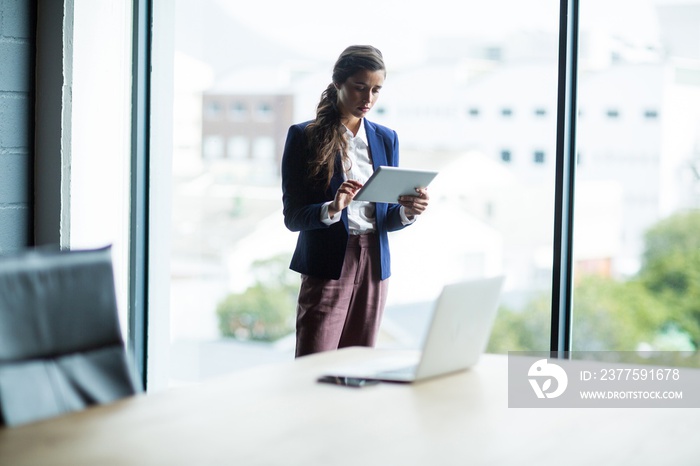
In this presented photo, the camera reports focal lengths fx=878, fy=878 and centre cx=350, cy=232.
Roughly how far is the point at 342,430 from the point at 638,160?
2.17 metres

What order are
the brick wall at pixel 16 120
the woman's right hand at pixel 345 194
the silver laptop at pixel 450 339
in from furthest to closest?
the brick wall at pixel 16 120
the woman's right hand at pixel 345 194
the silver laptop at pixel 450 339

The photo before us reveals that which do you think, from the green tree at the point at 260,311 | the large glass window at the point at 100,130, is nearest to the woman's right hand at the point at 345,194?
the large glass window at the point at 100,130

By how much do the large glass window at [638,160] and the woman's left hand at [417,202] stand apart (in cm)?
70

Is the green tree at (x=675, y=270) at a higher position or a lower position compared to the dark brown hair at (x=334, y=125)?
lower

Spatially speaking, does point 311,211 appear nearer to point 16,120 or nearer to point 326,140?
point 326,140

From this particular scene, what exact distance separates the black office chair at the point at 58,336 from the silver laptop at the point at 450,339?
17.3 inches

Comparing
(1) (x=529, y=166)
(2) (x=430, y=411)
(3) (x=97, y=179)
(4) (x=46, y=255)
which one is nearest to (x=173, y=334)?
(3) (x=97, y=179)

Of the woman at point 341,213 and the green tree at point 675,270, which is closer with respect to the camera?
the woman at point 341,213

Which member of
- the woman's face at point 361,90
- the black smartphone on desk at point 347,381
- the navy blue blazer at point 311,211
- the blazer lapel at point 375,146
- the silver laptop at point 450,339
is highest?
the woman's face at point 361,90

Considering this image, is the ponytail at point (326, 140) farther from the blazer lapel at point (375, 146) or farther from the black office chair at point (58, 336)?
the black office chair at point (58, 336)

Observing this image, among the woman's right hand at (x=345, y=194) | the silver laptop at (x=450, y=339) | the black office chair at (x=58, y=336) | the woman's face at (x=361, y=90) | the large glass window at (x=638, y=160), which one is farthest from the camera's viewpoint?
the large glass window at (x=638, y=160)

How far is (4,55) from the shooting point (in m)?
3.19

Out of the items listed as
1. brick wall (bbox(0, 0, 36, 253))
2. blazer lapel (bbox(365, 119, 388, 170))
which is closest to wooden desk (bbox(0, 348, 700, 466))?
blazer lapel (bbox(365, 119, 388, 170))

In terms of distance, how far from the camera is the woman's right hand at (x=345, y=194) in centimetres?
248
